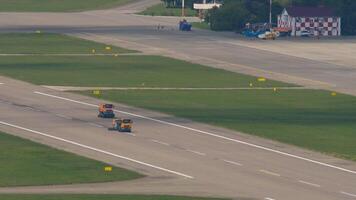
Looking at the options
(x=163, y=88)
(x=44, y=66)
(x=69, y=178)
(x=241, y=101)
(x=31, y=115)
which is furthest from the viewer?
(x=44, y=66)

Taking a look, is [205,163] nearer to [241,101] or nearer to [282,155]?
[282,155]

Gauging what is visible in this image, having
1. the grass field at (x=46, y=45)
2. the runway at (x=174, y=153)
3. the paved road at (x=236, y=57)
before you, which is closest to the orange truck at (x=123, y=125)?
the runway at (x=174, y=153)

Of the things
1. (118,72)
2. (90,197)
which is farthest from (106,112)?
(118,72)

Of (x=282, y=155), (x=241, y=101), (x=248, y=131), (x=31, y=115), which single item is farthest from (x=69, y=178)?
(x=241, y=101)

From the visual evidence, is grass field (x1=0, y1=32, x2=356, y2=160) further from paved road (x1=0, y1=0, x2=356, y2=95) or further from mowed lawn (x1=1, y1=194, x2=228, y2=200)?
mowed lawn (x1=1, y1=194, x2=228, y2=200)

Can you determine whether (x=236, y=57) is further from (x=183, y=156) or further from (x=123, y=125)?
(x=183, y=156)

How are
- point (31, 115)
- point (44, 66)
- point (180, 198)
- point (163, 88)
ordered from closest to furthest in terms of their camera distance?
1. point (180, 198)
2. point (31, 115)
3. point (163, 88)
4. point (44, 66)
